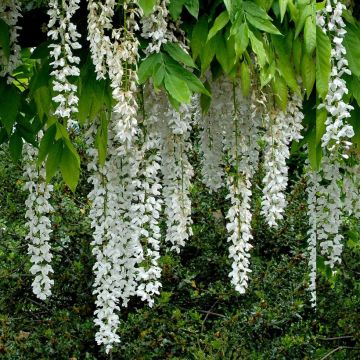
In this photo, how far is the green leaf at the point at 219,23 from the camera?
214cm

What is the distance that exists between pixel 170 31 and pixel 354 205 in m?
1.97

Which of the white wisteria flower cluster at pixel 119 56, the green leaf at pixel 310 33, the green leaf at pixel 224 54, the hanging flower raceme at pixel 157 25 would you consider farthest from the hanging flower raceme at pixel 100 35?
the green leaf at pixel 310 33

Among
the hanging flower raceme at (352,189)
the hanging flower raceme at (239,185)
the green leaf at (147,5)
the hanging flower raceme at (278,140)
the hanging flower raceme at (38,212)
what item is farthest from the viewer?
the hanging flower raceme at (352,189)

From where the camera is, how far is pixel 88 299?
4.75 metres

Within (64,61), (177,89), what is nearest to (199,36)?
(177,89)

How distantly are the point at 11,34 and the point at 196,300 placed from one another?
2636mm

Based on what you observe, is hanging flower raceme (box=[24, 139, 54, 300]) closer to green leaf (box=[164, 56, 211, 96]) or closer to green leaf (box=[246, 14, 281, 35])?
green leaf (box=[164, 56, 211, 96])

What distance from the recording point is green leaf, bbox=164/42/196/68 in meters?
2.16

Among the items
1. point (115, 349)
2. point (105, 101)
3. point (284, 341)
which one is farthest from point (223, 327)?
point (105, 101)

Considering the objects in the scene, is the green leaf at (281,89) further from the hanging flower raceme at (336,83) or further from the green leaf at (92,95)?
the green leaf at (92,95)

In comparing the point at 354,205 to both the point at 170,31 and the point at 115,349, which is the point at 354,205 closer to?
the point at 115,349

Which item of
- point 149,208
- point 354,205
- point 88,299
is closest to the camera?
point 149,208

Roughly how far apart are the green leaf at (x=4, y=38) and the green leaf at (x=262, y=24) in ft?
2.70

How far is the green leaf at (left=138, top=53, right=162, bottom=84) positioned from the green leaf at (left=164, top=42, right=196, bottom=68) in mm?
42
